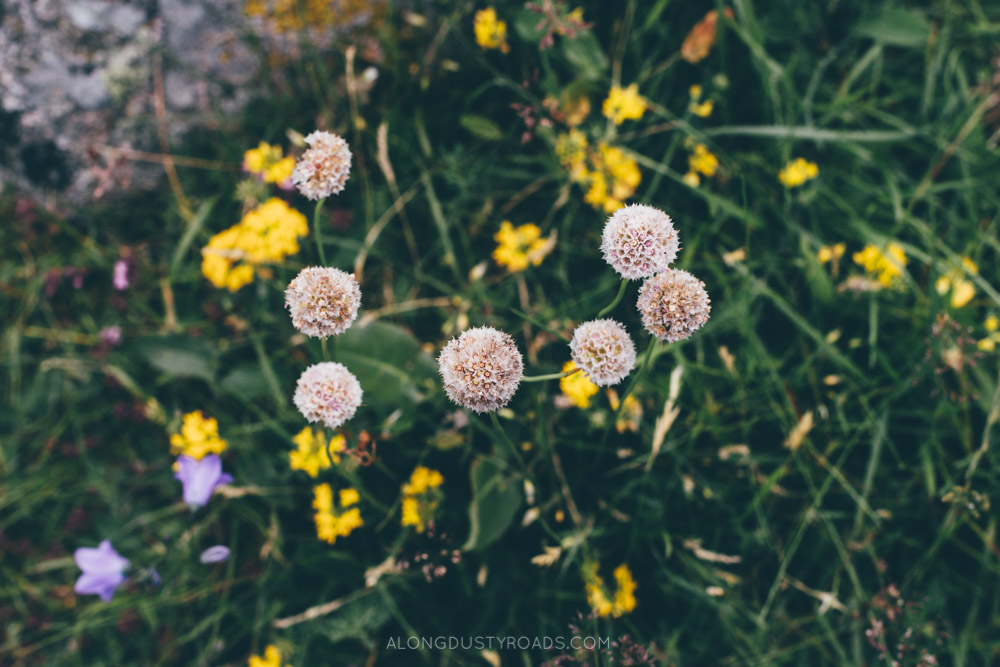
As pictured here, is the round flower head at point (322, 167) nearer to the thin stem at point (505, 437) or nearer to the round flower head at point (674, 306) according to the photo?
the thin stem at point (505, 437)

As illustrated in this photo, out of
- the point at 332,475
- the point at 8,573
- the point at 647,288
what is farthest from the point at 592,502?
the point at 8,573

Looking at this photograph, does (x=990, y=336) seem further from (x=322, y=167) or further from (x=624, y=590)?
(x=322, y=167)

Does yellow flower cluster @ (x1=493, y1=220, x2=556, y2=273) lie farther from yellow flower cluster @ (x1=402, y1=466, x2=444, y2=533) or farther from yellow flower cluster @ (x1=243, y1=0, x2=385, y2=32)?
yellow flower cluster @ (x1=243, y1=0, x2=385, y2=32)

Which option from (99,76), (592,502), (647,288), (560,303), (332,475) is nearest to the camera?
(647,288)

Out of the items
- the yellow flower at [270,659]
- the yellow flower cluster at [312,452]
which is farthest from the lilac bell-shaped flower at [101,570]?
the yellow flower cluster at [312,452]

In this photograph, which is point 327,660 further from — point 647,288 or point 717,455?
point 647,288

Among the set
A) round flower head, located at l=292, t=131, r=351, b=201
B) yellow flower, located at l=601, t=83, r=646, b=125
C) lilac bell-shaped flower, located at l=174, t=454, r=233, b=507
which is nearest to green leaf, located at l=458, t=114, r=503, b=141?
yellow flower, located at l=601, t=83, r=646, b=125
